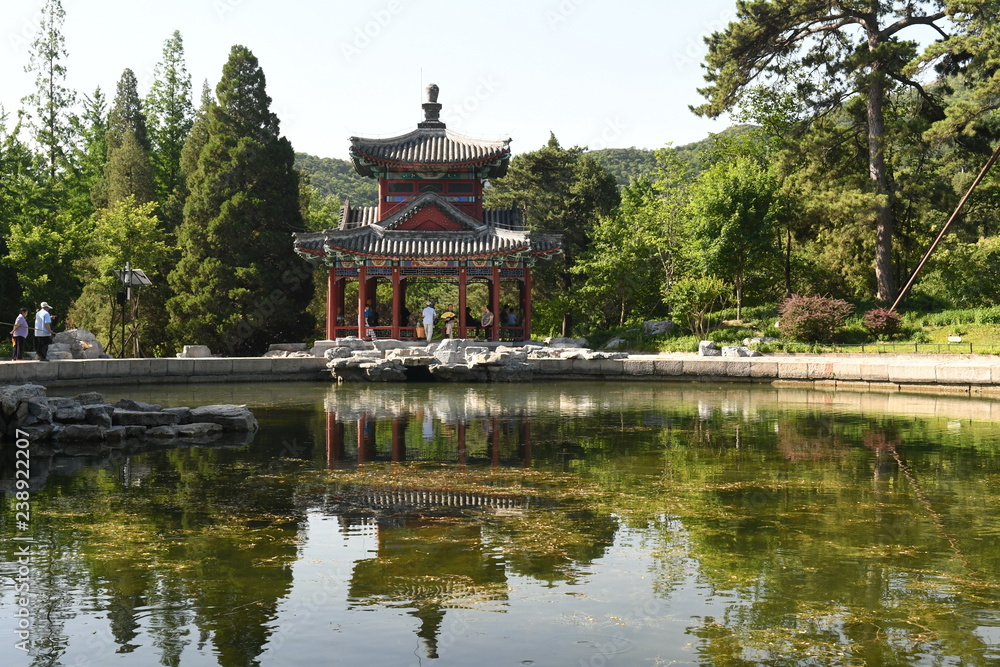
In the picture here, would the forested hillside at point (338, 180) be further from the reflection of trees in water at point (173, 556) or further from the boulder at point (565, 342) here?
the reflection of trees in water at point (173, 556)

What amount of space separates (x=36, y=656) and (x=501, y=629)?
8.89ft

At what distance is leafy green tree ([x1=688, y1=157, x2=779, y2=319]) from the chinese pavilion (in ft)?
16.8

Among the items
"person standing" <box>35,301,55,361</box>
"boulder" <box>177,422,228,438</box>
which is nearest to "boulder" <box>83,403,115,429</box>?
"boulder" <box>177,422,228,438</box>

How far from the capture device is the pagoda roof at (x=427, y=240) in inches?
1230

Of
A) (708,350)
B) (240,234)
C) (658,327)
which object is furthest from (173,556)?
(240,234)

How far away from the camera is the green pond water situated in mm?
5520

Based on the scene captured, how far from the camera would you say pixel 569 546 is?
7.60m

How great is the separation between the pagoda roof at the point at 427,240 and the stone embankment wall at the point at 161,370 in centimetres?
569

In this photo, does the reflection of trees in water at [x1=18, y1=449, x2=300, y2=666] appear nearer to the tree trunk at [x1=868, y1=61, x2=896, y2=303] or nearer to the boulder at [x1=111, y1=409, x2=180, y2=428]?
the boulder at [x1=111, y1=409, x2=180, y2=428]

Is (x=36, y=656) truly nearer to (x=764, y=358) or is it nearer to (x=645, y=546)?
(x=645, y=546)

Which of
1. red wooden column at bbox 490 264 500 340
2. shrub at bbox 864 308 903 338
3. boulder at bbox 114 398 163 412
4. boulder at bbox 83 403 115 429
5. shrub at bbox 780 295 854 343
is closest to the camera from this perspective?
boulder at bbox 83 403 115 429

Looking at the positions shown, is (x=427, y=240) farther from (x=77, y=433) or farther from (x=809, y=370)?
(x=77, y=433)

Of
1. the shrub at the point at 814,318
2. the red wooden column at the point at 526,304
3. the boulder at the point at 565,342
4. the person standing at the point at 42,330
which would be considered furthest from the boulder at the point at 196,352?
the shrub at the point at 814,318

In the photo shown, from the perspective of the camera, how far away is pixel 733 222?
31.2m
